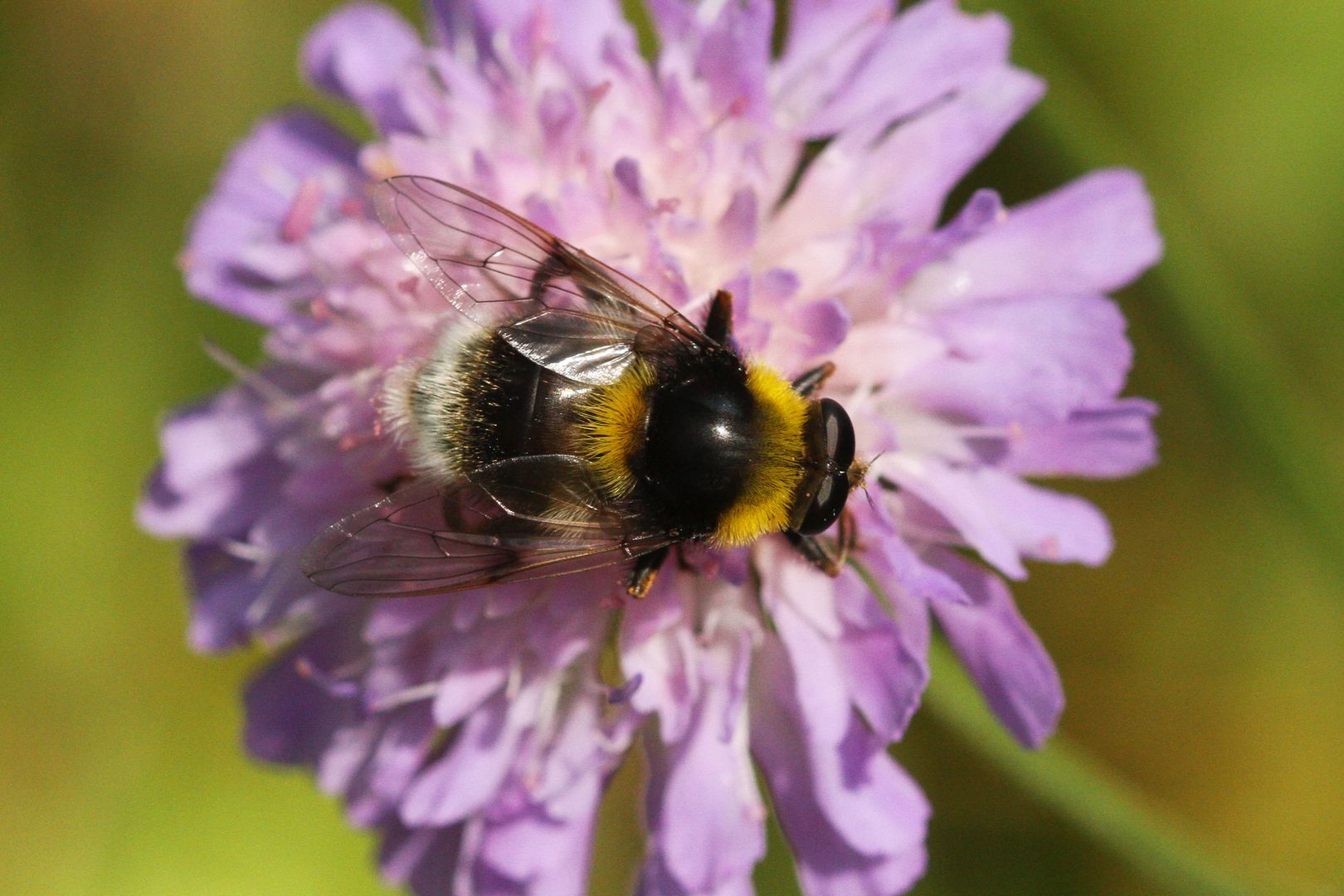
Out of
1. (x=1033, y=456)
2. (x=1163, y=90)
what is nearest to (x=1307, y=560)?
(x=1163, y=90)

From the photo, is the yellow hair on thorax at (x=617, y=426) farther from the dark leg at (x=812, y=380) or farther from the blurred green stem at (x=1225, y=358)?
the blurred green stem at (x=1225, y=358)

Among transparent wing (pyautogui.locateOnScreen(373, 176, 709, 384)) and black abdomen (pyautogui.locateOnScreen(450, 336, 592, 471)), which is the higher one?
transparent wing (pyautogui.locateOnScreen(373, 176, 709, 384))

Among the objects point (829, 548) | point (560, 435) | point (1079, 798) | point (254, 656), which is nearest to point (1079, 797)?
point (1079, 798)

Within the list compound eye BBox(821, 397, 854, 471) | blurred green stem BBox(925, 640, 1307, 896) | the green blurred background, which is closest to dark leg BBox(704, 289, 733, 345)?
compound eye BBox(821, 397, 854, 471)

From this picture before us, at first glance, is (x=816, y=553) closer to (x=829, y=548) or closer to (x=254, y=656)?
(x=829, y=548)

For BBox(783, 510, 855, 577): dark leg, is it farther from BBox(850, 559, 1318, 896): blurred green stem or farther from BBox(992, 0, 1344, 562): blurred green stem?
BBox(992, 0, 1344, 562): blurred green stem
